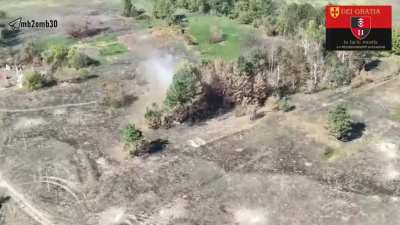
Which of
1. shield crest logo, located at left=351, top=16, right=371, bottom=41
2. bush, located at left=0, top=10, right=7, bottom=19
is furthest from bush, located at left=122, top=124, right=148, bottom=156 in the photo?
bush, located at left=0, top=10, right=7, bottom=19

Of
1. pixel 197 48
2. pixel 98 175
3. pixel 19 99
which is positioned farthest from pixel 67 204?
pixel 197 48

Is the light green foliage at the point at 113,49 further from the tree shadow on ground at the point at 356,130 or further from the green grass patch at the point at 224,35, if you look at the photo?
the tree shadow on ground at the point at 356,130

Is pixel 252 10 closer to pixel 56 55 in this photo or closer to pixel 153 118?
pixel 56 55

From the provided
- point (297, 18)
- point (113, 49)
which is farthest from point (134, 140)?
point (297, 18)

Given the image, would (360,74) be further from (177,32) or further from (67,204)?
(67,204)

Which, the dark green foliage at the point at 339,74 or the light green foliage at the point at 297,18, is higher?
the light green foliage at the point at 297,18

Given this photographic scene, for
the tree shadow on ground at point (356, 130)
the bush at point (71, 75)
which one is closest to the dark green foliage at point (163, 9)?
the bush at point (71, 75)

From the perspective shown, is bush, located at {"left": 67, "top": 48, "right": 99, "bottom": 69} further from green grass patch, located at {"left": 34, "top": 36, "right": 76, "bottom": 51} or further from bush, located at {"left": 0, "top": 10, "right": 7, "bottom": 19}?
bush, located at {"left": 0, "top": 10, "right": 7, "bottom": 19}
